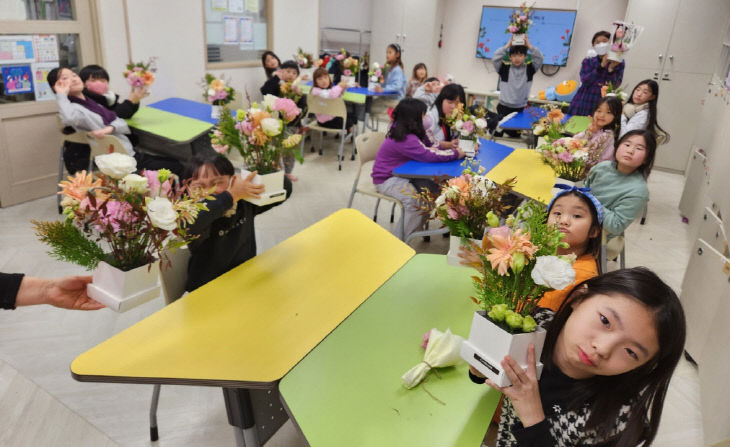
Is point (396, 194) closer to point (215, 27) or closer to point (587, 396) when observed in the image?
point (587, 396)

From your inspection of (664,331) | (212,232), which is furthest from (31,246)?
(664,331)

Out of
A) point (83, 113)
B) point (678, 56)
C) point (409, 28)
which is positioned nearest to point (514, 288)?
point (83, 113)

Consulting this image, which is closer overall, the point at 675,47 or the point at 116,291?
the point at 116,291

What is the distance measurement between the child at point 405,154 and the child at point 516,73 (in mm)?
3046

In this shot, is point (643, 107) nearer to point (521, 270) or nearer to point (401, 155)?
point (401, 155)

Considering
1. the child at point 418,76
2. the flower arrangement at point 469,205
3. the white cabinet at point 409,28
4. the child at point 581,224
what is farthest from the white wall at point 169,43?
the child at point 581,224

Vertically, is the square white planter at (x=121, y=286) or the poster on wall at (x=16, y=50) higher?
the poster on wall at (x=16, y=50)

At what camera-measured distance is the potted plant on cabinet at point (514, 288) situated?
4.06ft

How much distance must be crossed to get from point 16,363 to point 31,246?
5.04ft

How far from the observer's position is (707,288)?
106 inches

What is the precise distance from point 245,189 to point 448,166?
2149mm

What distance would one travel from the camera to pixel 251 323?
172 centimetres

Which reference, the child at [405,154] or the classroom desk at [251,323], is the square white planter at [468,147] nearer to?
the child at [405,154]

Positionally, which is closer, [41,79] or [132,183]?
[132,183]
